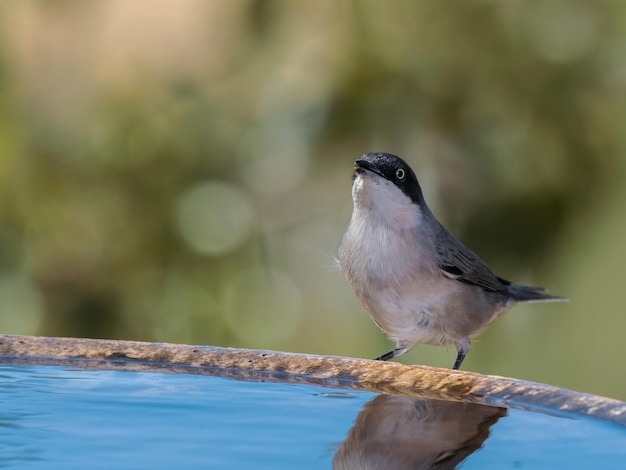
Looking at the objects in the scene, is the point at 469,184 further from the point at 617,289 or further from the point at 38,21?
the point at 38,21

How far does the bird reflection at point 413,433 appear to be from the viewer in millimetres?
1719

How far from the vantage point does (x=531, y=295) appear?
13.5 ft

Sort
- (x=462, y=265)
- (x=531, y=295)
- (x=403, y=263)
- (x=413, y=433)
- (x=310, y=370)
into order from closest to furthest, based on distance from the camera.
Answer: (x=413, y=433) < (x=310, y=370) < (x=403, y=263) < (x=462, y=265) < (x=531, y=295)

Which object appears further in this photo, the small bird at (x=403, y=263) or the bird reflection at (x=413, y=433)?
the small bird at (x=403, y=263)

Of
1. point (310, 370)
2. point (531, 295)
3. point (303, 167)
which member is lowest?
point (310, 370)

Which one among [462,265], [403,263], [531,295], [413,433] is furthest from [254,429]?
[531,295]

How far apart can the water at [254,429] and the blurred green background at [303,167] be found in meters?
1.93

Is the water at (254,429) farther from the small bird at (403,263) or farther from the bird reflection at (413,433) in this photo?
the small bird at (403,263)

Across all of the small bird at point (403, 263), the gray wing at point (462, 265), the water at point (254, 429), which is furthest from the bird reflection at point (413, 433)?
the gray wing at point (462, 265)

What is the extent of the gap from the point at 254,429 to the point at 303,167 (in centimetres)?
239

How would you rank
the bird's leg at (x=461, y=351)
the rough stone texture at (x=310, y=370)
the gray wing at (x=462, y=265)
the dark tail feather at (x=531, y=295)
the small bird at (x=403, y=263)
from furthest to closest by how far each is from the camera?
the dark tail feather at (x=531, y=295), the bird's leg at (x=461, y=351), the gray wing at (x=462, y=265), the small bird at (x=403, y=263), the rough stone texture at (x=310, y=370)

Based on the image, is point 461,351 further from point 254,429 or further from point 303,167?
point 254,429

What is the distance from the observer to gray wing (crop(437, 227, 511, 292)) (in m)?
3.51

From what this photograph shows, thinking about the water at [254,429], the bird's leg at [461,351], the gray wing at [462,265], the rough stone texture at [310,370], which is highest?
the gray wing at [462,265]
